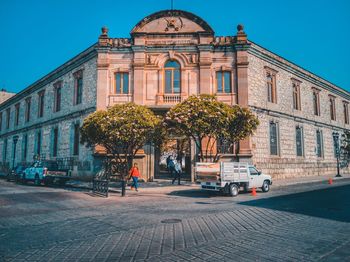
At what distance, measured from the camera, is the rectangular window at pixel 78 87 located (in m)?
25.0

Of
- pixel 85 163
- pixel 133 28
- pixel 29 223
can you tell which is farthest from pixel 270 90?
pixel 29 223

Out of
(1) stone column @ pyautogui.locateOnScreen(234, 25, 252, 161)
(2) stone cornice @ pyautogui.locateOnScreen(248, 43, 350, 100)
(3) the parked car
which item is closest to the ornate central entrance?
(1) stone column @ pyautogui.locateOnScreen(234, 25, 252, 161)

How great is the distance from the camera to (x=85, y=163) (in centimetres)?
2247

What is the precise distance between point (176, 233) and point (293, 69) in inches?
1008

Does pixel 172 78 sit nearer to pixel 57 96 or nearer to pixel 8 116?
pixel 57 96

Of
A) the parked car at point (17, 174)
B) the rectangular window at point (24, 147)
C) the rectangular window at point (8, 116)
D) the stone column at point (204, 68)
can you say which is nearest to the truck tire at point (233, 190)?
the stone column at point (204, 68)

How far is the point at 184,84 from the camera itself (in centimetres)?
2148

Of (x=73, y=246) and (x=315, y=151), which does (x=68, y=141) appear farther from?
(x=315, y=151)

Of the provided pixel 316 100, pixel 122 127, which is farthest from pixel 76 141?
pixel 316 100

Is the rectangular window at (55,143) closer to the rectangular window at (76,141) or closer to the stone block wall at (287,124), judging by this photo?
the rectangular window at (76,141)

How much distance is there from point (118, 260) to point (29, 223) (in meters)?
4.50

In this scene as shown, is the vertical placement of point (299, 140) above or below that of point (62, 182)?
above

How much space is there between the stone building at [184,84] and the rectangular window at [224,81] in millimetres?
81

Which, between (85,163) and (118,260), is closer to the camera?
(118,260)
